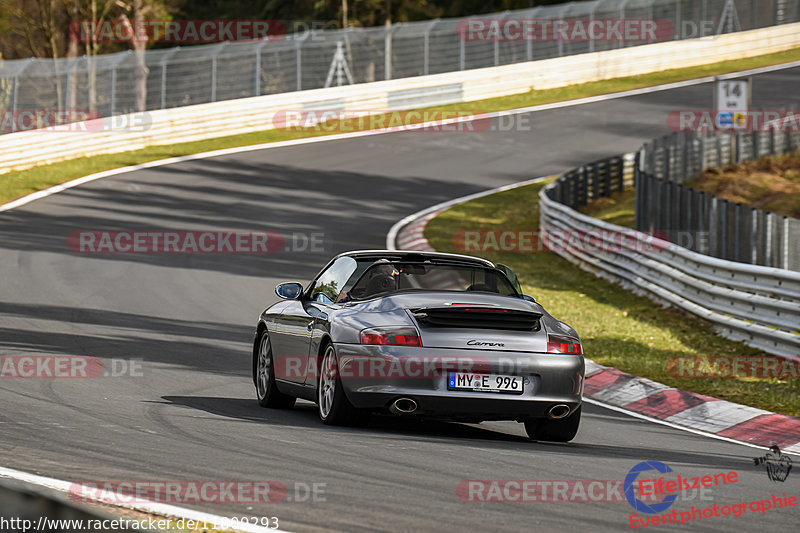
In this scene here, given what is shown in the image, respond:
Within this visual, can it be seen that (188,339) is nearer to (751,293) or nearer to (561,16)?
(751,293)

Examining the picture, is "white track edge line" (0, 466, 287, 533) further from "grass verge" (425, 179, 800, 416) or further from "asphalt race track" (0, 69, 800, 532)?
"grass verge" (425, 179, 800, 416)

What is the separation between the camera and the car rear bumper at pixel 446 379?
799 centimetres

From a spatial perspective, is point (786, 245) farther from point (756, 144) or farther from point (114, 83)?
point (114, 83)

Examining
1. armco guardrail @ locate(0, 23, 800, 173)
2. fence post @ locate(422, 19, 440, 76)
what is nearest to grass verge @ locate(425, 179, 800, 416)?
armco guardrail @ locate(0, 23, 800, 173)

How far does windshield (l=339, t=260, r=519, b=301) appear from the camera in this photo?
8.98 metres

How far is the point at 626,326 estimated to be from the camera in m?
15.4

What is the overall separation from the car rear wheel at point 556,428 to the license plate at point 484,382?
0.52 m

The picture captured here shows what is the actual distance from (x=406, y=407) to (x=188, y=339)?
6109 mm

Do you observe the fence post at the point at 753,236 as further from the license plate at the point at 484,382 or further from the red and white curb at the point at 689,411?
the license plate at the point at 484,382

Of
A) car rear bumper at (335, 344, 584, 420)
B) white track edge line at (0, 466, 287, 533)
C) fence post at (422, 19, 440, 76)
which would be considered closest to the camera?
white track edge line at (0, 466, 287, 533)

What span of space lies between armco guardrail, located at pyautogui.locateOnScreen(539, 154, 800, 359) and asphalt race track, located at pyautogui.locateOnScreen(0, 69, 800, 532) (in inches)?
152

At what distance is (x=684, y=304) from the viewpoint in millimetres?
16469

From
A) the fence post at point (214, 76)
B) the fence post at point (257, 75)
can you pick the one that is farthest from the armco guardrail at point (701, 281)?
the fence post at point (257, 75)

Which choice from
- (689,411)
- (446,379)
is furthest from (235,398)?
(689,411)
